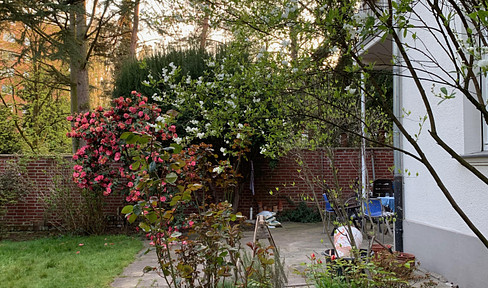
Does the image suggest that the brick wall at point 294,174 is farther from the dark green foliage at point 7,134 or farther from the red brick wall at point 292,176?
the dark green foliage at point 7,134

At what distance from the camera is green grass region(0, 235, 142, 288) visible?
490cm

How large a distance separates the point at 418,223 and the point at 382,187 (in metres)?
4.44

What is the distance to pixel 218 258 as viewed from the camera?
2680 mm

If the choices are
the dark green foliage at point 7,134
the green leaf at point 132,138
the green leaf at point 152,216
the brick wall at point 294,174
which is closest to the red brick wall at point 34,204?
the brick wall at point 294,174

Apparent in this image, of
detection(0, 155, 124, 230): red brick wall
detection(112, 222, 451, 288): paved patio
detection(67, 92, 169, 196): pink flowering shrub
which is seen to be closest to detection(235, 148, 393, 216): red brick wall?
detection(112, 222, 451, 288): paved patio

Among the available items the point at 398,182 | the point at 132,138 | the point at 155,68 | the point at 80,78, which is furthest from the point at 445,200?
the point at 80,78

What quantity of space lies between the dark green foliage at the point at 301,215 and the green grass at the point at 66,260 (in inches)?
159

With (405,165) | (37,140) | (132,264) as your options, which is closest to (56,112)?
(37,140)

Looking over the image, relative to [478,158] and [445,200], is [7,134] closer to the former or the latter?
[445,200]

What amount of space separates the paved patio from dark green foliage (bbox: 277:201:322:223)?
364mm

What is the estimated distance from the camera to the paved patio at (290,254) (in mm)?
4609

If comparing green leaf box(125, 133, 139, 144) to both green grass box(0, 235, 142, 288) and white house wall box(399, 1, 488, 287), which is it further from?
green grass box(0, 235, 142, 288)

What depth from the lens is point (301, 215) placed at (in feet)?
33.6

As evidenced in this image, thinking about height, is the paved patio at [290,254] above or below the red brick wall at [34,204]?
below
